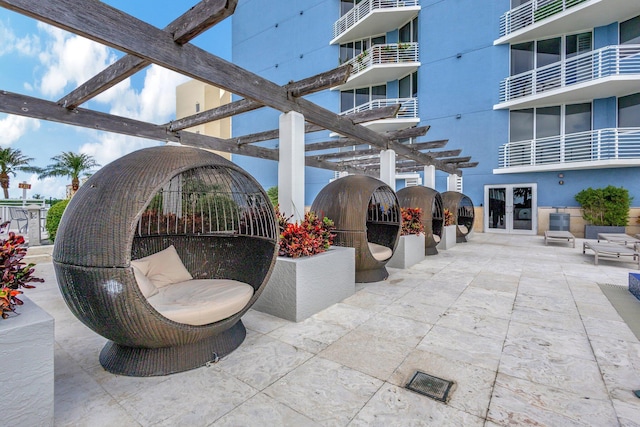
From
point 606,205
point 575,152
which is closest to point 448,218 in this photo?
point 606,205

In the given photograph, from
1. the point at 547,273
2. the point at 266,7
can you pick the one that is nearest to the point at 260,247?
the point at 547,273

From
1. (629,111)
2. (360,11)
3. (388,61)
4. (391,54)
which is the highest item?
(360,11)

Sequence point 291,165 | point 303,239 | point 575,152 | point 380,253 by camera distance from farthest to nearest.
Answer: point 575,152
point 380,253
point 291,165
point 303,239

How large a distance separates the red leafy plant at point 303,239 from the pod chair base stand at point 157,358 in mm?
1366

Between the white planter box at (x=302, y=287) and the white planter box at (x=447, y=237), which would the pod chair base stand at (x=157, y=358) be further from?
the white planter box at (x=447, y=237)

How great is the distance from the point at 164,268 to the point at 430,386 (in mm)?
2758

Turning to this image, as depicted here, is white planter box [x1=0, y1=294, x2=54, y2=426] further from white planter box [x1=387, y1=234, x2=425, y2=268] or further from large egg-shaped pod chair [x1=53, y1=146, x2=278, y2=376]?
white planter box [x1=387, y1=234, x2=425, y2=268]

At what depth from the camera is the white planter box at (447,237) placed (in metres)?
8.48

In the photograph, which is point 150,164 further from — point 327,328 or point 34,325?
point 327,328

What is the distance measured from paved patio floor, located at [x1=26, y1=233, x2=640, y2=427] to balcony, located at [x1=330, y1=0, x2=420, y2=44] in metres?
14.4

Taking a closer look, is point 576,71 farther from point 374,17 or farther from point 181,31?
point 181,31

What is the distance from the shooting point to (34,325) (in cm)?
157

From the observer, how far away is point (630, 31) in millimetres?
10484

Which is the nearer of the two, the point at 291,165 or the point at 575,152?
the point at 291,165
